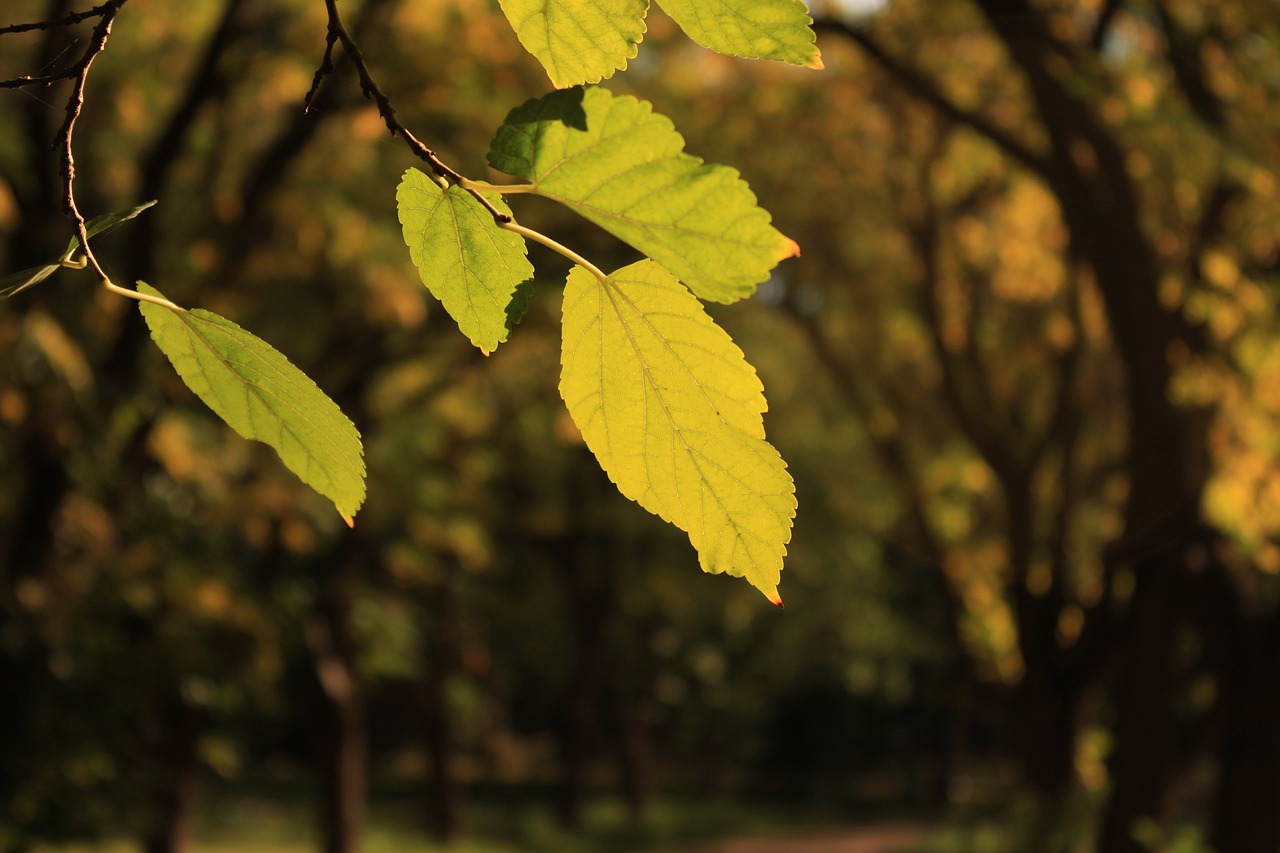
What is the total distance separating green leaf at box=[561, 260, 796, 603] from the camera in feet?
1.52

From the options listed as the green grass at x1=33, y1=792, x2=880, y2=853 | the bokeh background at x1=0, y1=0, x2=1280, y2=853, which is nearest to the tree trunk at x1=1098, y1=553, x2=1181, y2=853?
the bokeh background at x1=0, y1=0, x2=1280, y2=853

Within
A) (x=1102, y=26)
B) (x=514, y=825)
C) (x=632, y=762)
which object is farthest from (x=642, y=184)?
(x=632, y=762)

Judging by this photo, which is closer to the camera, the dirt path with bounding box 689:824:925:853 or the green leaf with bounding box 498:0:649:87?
the green leaf with bounding box 498:0:649:87

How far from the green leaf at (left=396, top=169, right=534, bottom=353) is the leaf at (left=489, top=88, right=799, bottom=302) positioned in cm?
2

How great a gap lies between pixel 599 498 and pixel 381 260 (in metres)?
8.43

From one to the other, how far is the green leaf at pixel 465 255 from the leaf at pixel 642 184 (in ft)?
0.07

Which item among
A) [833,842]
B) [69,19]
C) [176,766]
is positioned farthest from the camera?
[833,842]

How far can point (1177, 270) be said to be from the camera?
6023 millimetres

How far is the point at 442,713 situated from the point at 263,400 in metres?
18.2

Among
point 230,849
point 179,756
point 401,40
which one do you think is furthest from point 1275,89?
point 230,849

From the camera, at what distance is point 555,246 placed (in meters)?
0.44

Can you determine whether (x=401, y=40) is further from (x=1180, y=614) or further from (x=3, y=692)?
(x=1180, y=614)

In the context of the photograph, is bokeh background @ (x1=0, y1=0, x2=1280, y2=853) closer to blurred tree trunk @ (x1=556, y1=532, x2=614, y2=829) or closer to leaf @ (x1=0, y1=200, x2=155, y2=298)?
leaf @ (x1=0, y1=200, x2=155, y2=298)

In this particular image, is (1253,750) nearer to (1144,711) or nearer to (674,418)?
(1144,711)
